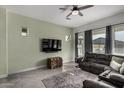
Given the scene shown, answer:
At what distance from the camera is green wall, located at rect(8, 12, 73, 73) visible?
386cm

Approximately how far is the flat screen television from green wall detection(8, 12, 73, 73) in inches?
11.2

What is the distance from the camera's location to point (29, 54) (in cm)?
446

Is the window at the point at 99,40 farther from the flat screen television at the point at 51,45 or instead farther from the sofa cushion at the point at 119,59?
the flat screen television at the point at 51,45

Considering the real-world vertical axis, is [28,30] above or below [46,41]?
above

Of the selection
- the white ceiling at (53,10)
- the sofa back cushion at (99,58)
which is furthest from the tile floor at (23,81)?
the white ceiling at (53,10)

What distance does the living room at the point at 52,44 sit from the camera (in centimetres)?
321

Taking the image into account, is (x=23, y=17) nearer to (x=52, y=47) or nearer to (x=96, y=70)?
(x=52, y=47)

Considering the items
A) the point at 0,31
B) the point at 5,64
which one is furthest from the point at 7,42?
the point at 5,64

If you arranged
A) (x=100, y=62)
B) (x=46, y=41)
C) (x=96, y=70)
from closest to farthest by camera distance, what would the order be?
(x=96, y=70), (x=100, y=62), (x=46, y=41)

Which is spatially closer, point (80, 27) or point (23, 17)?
point (23, 17)

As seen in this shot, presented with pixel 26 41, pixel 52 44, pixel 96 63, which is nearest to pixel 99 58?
pixel 96 63
